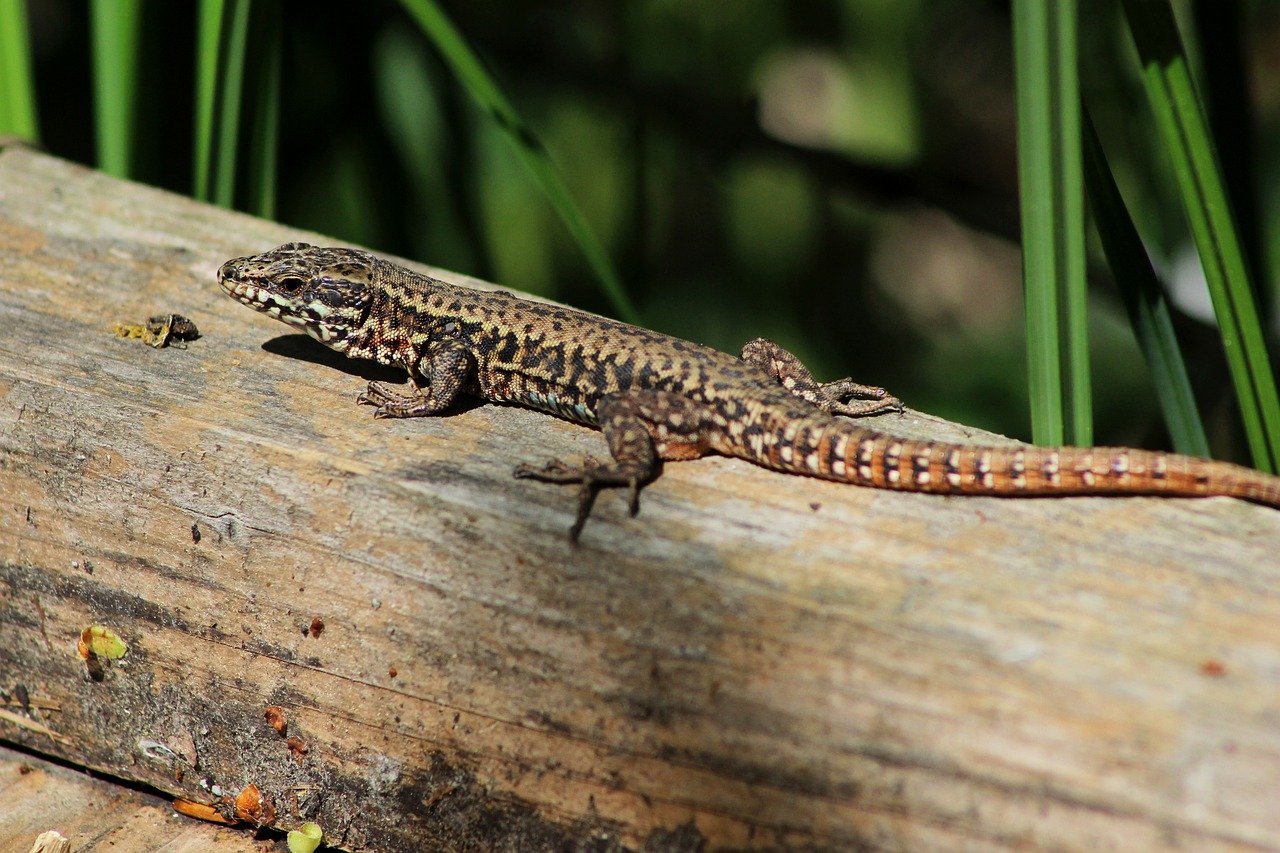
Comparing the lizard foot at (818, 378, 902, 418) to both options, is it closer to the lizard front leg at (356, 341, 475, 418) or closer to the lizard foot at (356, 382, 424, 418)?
the lizard front leg at (356, 341, 475, 418)

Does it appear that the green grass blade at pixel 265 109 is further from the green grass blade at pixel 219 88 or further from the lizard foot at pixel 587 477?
the lizard foot at pixel 587 477

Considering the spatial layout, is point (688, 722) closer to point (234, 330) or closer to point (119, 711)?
point (119, 711)

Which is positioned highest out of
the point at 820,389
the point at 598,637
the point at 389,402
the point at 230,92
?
the point at 230,92

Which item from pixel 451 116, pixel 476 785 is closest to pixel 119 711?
pixel 476 785

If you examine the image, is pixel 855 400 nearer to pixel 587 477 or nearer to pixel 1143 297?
pixel 1143 297

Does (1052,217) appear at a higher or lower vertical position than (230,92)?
lower

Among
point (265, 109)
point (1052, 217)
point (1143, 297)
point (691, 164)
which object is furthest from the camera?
point (691, 164)

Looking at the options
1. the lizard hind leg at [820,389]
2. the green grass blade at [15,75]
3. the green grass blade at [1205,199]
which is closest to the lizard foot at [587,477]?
the lizard hind leg at [820,389]

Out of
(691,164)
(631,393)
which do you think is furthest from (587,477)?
(691,164)
